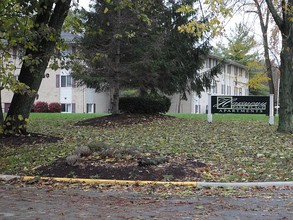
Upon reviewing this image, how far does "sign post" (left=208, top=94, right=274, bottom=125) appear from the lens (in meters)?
21.5

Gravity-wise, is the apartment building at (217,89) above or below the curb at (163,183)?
above

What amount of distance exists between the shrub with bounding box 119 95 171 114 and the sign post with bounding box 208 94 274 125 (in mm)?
3460

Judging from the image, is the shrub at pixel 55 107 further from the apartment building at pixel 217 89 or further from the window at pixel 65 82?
the apartment building at pixel 217 89

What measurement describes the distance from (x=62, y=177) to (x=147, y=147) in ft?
11.9

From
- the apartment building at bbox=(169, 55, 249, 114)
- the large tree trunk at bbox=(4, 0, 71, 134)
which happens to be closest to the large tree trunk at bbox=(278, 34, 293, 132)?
the large tree trunk at bbox=(4, 0, 71, 134)

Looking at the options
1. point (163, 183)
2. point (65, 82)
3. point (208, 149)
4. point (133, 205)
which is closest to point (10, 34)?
A: point (163, 183)

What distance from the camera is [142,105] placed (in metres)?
24.0

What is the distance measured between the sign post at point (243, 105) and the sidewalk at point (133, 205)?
13.5 meters

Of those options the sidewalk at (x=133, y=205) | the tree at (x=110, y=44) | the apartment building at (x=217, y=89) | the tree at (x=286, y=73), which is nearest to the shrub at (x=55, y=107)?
the apartment building at (x=217, y=89)

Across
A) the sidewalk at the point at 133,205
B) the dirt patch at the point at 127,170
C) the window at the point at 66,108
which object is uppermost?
the window at the point at 66,108

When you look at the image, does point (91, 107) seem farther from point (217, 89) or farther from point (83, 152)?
point (83, 152)

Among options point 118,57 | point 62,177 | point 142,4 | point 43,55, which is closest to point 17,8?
point 43,55

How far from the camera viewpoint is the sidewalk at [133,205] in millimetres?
6246

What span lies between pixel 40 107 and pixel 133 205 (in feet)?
133
